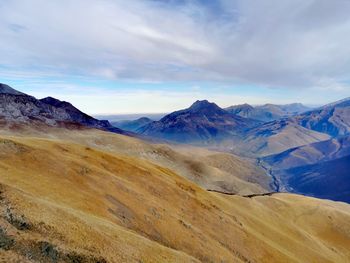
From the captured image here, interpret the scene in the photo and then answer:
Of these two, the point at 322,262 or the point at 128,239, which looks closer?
the point at 128,239

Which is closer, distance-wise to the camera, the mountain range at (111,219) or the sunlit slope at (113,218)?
the mountain range at (111,219)

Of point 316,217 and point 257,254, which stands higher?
point 257,254

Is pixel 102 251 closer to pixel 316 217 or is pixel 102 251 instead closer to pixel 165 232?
pixel 165 232

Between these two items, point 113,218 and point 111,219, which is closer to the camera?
point 111,219

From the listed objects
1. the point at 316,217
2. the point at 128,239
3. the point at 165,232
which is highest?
the point at 128,239

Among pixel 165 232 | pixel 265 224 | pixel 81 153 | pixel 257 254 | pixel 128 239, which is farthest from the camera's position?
pixel 265 224

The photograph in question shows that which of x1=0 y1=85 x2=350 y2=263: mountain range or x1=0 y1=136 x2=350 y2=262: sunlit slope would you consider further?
x1=0 y1=136 x2=350 y2=262: sunlit slope

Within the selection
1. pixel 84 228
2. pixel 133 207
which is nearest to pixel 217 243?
pixel 133 207

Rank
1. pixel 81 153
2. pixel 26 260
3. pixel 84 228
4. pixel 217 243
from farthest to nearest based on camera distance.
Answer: pixel 81 153 → pixel 217 243 → pixel 84 228 → pixel 26 260
